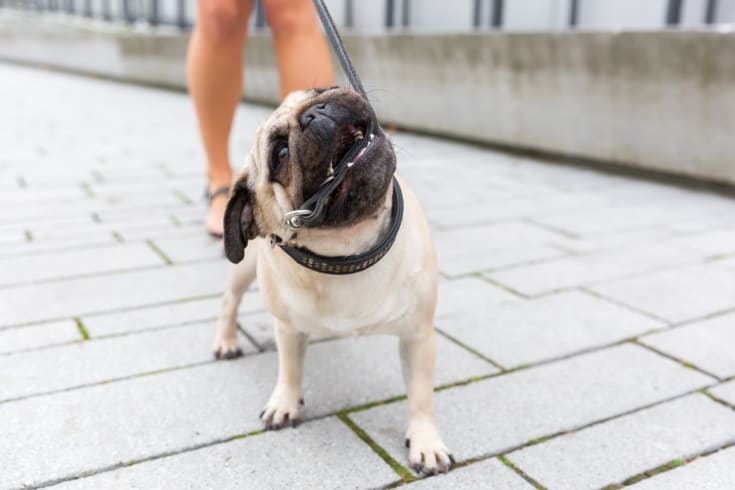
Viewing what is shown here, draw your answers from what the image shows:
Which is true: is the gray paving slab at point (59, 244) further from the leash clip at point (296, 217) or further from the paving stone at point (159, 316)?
the leash clip at point (296, 217)

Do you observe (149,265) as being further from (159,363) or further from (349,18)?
(349,18)

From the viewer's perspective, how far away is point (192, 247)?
3.74m

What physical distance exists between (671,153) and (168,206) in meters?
3.17

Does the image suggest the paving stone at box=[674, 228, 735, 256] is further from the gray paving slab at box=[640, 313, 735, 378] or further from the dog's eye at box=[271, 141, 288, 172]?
the dog's eye at box=[271, 141, 288, 172]

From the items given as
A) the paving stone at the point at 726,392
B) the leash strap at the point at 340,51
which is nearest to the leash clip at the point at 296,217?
the leash strap at the point at 340,51

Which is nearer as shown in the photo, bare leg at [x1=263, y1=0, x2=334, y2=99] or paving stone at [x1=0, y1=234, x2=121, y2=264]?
bare leg at [x1=263, y1=0, x2=334, y2=99]

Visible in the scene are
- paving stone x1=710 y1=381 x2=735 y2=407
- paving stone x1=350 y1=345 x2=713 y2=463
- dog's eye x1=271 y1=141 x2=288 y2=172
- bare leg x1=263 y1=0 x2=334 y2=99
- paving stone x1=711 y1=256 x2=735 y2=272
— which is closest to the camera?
dog's eye x1=271 y1=141 x2=288 y2=172

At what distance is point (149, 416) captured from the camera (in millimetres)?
2154

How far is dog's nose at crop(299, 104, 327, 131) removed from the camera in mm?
1672

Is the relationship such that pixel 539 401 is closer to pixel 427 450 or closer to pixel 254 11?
pixel 427 450

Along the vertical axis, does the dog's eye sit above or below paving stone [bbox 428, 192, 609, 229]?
above

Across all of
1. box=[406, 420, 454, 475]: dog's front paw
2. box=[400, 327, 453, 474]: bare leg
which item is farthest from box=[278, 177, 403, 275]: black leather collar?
box=[406, 420, 454, 475]: dog's front paw

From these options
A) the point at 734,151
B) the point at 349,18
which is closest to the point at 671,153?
the point at 734,151

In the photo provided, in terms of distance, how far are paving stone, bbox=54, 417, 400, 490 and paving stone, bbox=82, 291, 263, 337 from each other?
2.98 feet
